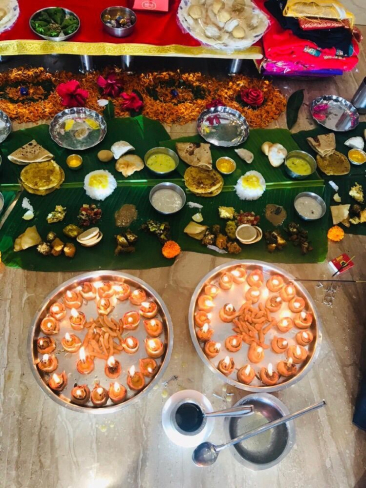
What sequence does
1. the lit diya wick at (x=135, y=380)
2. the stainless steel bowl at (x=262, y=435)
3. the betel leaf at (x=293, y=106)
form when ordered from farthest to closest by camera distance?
the betel leaf at (x=293, y=106)
the lit diya wick at (x=135, y=380)
the stainless steel bowl at (x=262, y=435)

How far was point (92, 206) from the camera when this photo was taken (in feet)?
10.8

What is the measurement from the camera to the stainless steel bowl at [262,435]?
2.43m

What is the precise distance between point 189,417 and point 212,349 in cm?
47

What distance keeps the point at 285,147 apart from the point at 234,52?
1.20 m

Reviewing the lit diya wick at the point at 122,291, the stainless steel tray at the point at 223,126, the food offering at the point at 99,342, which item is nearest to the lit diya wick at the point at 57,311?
the food offering at the point at 99,342

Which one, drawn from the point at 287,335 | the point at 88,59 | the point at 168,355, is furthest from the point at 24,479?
the point at 88,59

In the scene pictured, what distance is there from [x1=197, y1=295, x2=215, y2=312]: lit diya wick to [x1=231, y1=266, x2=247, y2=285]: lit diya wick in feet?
0.94

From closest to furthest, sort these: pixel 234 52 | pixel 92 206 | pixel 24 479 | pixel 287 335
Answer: pixel 24 479, pixel 287 335, pixel 92 206, pixel 234 52

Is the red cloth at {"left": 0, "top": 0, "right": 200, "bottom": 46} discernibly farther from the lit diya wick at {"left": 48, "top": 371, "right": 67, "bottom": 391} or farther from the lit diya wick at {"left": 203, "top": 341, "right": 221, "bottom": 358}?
the lit diya wick at {"left": 48, "top": 371, "right": 67, "bottom": 391}

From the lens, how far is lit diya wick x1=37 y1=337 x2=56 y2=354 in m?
2.60

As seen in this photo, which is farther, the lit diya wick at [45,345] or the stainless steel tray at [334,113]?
the stainless steel tray at [334,113]

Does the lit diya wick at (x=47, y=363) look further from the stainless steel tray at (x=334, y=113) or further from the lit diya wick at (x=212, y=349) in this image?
the stainless steel tray at (x=334, y=113)

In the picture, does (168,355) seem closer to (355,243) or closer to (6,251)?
(6,251)

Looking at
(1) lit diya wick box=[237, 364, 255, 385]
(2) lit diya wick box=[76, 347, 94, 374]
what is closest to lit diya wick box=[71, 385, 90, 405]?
(2) lit diya wick box=[76, 347, 94, 374]
